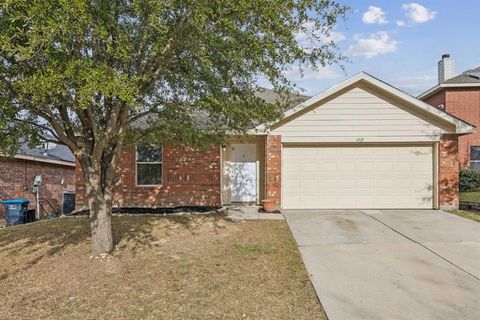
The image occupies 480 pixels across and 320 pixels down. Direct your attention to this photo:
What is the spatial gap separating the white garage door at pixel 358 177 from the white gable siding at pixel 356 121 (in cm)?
45

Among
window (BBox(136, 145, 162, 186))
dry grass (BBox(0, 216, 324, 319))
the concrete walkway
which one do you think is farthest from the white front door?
dry grass (BBox(0, 216, 324, 319))

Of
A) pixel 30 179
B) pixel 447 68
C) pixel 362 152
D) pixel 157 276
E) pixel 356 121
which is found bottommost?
pixel 157 276

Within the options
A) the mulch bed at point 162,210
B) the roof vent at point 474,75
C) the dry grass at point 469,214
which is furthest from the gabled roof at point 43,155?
the roof vent at point 474,75

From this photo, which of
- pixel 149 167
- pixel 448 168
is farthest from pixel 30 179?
pixel 448 168

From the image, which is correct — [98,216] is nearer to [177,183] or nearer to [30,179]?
[177,183]

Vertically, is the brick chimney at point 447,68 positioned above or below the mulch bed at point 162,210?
above

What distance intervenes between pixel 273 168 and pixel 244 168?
165cm

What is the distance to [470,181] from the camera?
17.1 meters

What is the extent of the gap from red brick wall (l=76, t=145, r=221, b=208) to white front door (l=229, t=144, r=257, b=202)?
29.0 inches

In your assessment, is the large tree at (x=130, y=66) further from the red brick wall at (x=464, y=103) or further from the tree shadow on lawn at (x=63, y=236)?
the red brick wall at (x=464, y=103)

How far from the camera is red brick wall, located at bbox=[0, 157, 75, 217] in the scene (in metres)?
16.4

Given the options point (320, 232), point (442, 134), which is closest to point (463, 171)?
point (442, 134)

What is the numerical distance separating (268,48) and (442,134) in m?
8.93

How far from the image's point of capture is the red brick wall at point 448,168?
1238 centimetres
